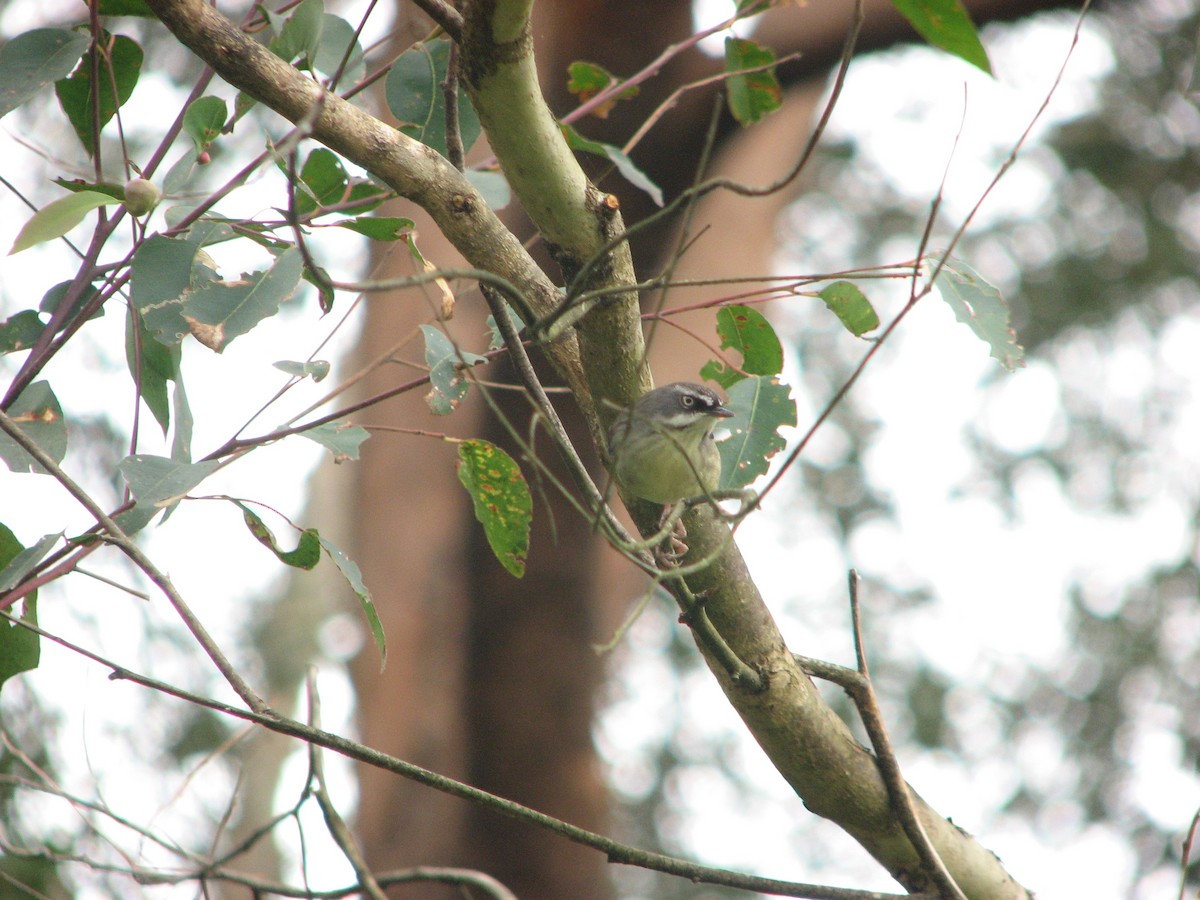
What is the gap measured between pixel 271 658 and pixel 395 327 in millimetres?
7957

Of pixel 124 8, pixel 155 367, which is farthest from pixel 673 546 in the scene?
pixel 124 8

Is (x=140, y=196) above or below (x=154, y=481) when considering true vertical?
above

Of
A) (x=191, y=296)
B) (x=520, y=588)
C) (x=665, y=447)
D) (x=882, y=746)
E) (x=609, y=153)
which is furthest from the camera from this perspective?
(x=520, y=588)

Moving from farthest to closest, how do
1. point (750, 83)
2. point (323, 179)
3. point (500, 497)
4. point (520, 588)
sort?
point (520, 588) → point (750, 83) → point (500, 497) → point (323, 179)

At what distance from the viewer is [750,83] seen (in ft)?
11.8

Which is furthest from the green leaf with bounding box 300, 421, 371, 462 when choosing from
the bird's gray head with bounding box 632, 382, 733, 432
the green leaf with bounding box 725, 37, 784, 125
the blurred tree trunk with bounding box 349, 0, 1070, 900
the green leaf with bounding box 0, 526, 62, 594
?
the blurred tree trunk with bounding box 349, 0, 1070, 900

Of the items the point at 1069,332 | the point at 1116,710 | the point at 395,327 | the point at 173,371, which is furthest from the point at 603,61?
the point at 1116,710

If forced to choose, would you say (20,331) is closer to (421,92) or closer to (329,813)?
(421,92)

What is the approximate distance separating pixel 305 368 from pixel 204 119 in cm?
60

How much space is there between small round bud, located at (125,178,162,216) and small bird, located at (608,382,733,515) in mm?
1045

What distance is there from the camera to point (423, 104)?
112 inches

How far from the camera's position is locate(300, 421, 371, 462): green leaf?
254cm

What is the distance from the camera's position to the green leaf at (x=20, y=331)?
8.23ft

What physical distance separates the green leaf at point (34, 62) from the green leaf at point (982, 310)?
2.11m
